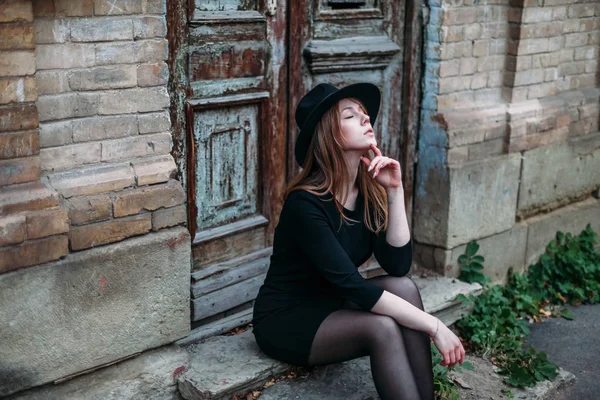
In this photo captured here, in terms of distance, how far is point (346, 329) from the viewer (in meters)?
3.54

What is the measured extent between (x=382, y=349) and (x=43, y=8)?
75.2 inches

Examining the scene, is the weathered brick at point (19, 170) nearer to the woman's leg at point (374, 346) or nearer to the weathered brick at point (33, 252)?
the weathered brick at point (33, 252)

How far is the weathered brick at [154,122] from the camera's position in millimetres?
3559

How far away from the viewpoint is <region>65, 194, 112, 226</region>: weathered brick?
3.37 meters

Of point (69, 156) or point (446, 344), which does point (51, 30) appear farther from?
point (446, 344)

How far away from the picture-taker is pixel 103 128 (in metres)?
3.44

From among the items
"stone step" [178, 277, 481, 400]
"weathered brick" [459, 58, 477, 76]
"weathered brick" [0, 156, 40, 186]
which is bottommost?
"stone step" [178, 277, 481, 400]

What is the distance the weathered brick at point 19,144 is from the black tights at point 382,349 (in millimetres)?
1405

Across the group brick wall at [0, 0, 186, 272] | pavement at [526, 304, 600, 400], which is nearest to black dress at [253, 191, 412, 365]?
brick wall at [0, 0, 186, 272]

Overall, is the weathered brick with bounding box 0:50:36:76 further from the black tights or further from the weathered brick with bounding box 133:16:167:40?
the black tights

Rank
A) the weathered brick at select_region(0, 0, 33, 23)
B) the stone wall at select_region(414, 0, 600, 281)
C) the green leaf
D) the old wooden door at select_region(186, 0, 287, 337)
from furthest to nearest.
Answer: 1. the green leaf
2. the stone wall at select_region(414, 0, 600, 281)
3. the old wooden door at select_region(186, 0, 287, 337)
4. the weathered brick at select_region(0, 0, 33, 23)

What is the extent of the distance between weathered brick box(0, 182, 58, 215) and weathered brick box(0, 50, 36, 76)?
43 cm

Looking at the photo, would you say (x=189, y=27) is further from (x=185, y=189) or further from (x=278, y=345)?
(x=278, y=345)

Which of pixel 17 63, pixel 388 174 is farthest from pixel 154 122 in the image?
pixel 388 174
